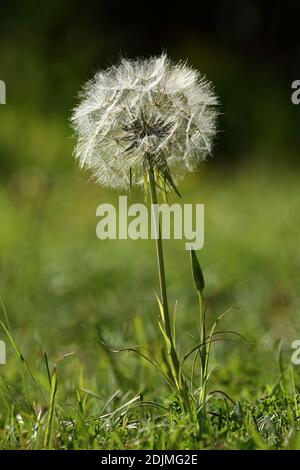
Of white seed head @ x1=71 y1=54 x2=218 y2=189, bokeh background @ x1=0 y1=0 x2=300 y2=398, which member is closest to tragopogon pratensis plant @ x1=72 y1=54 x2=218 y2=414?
white seed head @ x1=71 y1=54 x2=218 y2=189

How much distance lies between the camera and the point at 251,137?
31.3 ft

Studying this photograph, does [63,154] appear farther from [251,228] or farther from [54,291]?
[54,291]

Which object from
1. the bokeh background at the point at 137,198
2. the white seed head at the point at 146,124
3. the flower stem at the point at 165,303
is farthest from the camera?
the bokeh background at the point at 137,198

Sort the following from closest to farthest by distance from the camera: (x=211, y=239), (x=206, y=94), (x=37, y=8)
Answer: (x=206, y=94) < (x=211, y=239) < (x=37, y=8)

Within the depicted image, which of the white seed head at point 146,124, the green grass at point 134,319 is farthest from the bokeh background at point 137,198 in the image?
the white seed head at point 146,124

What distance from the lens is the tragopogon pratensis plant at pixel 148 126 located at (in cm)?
221

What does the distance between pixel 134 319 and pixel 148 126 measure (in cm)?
157

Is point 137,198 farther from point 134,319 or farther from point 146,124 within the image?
point 146,124

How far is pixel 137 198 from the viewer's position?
6680 millimetres

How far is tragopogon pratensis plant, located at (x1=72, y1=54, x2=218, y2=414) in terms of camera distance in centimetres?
221

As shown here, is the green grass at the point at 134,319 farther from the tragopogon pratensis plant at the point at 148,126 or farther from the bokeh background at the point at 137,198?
the tragopogon pratensis plant at the point at 148,126

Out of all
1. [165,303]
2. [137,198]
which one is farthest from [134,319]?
[137,198]
